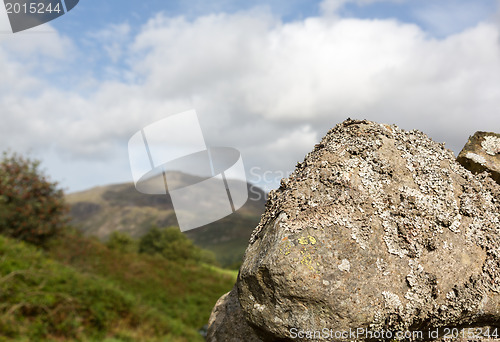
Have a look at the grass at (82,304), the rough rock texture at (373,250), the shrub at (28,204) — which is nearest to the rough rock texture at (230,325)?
the rough rock texture at (373,250)

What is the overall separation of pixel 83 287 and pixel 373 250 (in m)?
11.8

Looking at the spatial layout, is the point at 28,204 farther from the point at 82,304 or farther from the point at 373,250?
the point at 373,250

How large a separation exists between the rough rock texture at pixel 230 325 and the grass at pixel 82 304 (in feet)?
26.3

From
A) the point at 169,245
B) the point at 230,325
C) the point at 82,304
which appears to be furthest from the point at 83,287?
the point at 169,245

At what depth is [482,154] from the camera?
372cm

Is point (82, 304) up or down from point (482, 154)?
down

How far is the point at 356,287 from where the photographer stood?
2465 mm

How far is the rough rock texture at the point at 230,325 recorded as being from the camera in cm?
339

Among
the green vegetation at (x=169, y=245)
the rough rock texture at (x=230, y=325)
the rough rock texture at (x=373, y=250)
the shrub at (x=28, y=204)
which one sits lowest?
the green vegetation at (x=169, y=245)

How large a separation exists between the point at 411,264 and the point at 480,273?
1.86ft

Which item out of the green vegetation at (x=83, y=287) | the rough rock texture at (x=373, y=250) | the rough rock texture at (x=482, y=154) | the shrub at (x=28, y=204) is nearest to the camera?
the rough rock texture at (x=373, y=250)

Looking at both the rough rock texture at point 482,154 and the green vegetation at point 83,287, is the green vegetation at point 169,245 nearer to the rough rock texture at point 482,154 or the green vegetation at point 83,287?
the green vegetation at point 83,287

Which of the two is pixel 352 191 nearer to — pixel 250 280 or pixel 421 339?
pixel 250 280

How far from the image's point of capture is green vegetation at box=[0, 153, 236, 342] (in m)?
10.4
